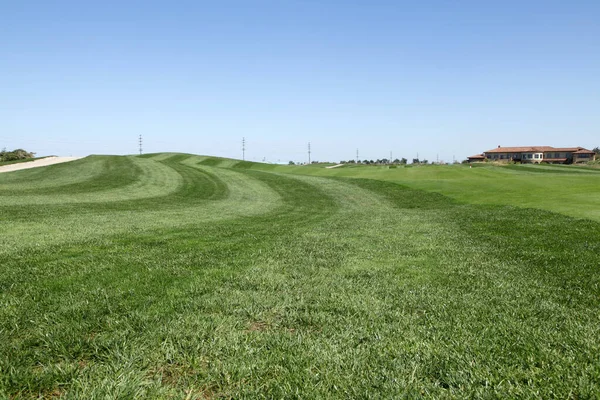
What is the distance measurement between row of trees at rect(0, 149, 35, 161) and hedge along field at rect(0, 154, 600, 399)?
7754 cm

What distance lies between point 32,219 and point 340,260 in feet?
49.4

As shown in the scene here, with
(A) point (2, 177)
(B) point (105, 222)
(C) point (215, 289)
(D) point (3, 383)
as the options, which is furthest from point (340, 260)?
(A) point (2, 177)

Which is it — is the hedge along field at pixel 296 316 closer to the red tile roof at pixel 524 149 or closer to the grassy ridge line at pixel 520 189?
the grassy ridge line at pixel 520 189

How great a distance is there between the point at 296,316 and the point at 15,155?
3622 inches

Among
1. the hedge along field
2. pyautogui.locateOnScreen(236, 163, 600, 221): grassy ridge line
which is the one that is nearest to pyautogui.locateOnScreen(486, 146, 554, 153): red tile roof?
pyautogui.locateOnScreen(236, 163, 600, 221): grassy ridge line

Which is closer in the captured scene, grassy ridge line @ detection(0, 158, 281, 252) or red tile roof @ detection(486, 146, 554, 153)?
grassy ridge line @ detection(0, 158, 281, 252)

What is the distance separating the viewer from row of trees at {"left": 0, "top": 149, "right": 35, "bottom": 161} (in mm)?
73137

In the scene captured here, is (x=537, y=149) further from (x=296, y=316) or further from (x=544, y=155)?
(x=296, y=316)

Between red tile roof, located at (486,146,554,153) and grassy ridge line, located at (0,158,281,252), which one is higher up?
red tile roof, located at (486,146,554,153)

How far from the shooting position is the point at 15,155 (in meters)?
75.4

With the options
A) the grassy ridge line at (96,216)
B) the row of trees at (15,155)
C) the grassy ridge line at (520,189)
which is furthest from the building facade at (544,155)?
the row of trees at (15,155)

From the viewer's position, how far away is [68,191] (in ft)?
109

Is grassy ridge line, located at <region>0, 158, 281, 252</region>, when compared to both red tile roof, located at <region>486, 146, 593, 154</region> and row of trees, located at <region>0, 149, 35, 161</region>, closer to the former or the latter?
row of trees, located at <region>0, 149, 35, 161</region>

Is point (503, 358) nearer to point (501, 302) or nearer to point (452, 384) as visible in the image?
point (452, 384)
